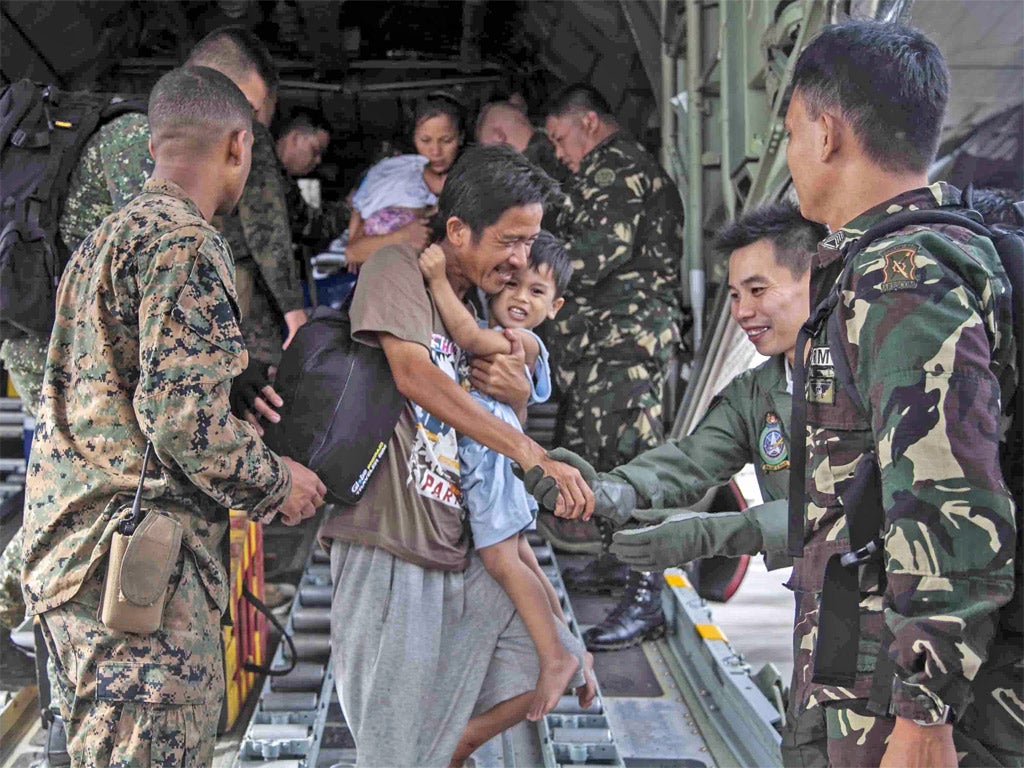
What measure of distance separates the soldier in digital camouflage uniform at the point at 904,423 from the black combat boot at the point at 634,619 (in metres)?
2.18

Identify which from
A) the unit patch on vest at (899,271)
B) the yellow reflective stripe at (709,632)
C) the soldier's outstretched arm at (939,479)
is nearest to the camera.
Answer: the soldier's outstretched arm at (939,479)

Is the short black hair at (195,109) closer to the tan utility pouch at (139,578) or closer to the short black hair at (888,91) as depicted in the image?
the tan utility pouch at (139,578)

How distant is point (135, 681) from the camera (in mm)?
2004

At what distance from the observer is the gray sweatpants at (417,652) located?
2.29 m

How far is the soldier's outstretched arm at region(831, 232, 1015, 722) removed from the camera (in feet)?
4.65

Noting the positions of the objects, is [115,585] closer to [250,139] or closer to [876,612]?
[250,139]

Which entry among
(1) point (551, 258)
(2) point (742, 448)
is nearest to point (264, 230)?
(1) point (551, 258)

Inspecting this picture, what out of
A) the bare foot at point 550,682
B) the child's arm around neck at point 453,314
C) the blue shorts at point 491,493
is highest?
the child's arm around neck at point 453,314

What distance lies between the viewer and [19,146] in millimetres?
2855

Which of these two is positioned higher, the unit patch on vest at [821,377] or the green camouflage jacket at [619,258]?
the unit patch on vest at [821,377]

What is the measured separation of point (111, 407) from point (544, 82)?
18.8 ft

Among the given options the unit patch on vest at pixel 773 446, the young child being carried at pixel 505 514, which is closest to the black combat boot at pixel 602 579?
the young child being carried at pixel 505 514

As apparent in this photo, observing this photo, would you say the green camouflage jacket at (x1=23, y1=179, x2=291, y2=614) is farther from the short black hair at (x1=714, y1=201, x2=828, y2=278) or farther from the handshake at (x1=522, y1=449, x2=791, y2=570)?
the short black hair at (x1=714, y1=201, x2=828, y2=278)

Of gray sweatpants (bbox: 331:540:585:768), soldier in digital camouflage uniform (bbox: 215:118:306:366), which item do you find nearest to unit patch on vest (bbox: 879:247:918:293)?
gray sweatpants (bbox: 331:540:585:768)
